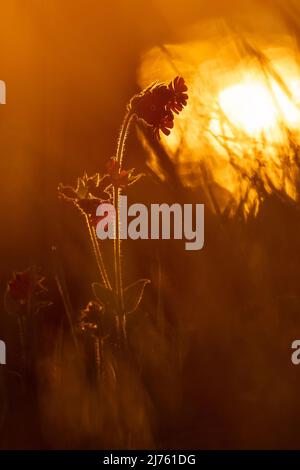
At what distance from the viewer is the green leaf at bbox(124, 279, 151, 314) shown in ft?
7.87

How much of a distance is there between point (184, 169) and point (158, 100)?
0.74ft

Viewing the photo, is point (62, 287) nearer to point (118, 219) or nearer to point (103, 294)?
point (103, 294)

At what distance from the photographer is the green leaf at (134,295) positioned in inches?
94.4

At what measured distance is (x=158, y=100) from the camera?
238cm

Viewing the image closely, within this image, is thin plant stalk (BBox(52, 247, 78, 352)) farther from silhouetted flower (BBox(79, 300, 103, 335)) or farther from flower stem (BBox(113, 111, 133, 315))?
flower stem (BBox(113, 111, 133, 315))

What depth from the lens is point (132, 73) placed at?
239 cm

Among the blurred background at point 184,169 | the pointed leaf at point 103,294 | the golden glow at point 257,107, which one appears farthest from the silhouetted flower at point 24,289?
the golden glow at point 257,107

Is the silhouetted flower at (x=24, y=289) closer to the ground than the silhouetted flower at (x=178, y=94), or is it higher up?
closer to the ground

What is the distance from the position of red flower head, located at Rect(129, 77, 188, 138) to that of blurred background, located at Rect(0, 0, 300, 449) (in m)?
0.03

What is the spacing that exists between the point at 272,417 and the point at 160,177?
0.84 m

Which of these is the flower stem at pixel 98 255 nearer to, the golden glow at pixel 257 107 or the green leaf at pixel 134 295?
the green leaf at pixel 134 295

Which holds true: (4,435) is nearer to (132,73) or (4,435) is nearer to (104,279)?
(104,279)

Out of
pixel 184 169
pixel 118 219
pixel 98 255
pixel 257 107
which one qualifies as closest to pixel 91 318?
pixel 98 255

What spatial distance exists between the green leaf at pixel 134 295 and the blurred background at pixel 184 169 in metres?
0.02
